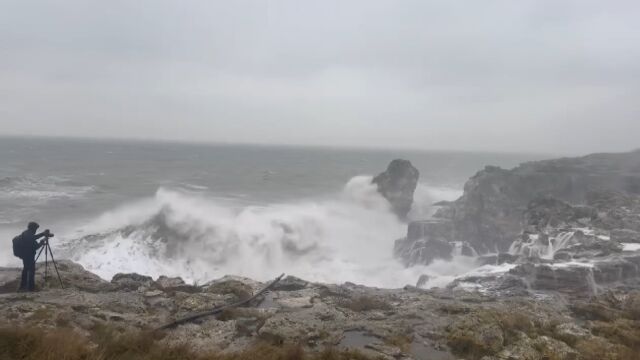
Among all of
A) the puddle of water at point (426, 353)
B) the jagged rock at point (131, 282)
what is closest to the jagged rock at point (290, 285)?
the jagged rock at point (131, 282)

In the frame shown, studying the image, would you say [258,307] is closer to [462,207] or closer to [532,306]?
[532,306]

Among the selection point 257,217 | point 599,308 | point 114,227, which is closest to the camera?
point 599,308

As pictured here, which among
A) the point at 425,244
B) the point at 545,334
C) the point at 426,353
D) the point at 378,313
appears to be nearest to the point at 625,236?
the point at 425,244

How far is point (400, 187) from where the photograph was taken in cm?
5141

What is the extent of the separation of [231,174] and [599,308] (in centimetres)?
8961

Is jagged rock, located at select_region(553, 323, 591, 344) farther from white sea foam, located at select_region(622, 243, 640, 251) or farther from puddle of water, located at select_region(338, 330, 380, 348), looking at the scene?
white sea foam, located at select_region(622, 243, 640, 251)

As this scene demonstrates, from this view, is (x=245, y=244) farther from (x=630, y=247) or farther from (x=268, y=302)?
(x=630, y=247)

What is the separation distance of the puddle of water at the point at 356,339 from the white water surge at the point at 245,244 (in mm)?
15570

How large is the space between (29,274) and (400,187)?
43112mm

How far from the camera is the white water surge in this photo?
30.0m

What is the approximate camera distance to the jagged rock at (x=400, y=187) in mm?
50938

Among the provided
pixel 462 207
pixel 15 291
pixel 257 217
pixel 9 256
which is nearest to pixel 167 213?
pixel 257 217

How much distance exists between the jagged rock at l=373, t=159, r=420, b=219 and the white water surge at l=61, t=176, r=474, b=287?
6.22 ft

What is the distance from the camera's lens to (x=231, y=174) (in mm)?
98062
